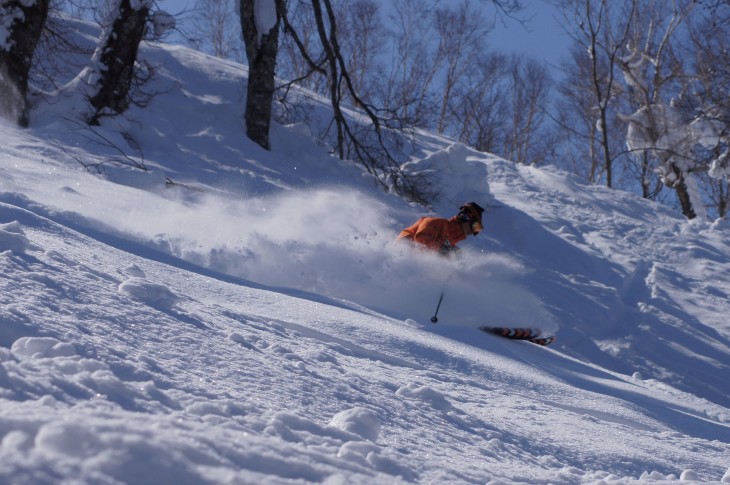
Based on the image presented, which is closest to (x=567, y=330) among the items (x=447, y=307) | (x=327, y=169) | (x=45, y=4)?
(x=447, y=307)

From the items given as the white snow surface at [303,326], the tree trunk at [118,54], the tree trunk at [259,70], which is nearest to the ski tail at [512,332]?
the white snow surface at [303,326]

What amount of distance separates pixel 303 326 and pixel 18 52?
8340mm

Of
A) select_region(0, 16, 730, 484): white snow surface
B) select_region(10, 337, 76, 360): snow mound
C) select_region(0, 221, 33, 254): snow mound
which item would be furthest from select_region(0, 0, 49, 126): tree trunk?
select_region(10, 337, 76, 360): snow mound

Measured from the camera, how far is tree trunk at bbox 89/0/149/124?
1231cm

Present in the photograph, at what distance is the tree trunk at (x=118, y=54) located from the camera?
12.3 m

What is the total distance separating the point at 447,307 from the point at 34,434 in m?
7.29

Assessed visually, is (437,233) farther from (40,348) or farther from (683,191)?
(683,191)

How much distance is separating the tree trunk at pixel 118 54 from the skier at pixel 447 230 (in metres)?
6.51

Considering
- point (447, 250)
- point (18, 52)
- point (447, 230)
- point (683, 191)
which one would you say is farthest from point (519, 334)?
point (683, 191)

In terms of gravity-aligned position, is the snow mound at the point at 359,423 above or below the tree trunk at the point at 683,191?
below

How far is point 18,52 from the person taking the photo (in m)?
10.6

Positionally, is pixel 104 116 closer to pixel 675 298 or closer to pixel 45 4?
pixel 45 4

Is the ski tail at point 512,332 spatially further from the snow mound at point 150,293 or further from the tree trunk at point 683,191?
the tree trunk at point 683,191

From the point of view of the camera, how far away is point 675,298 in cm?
1191
